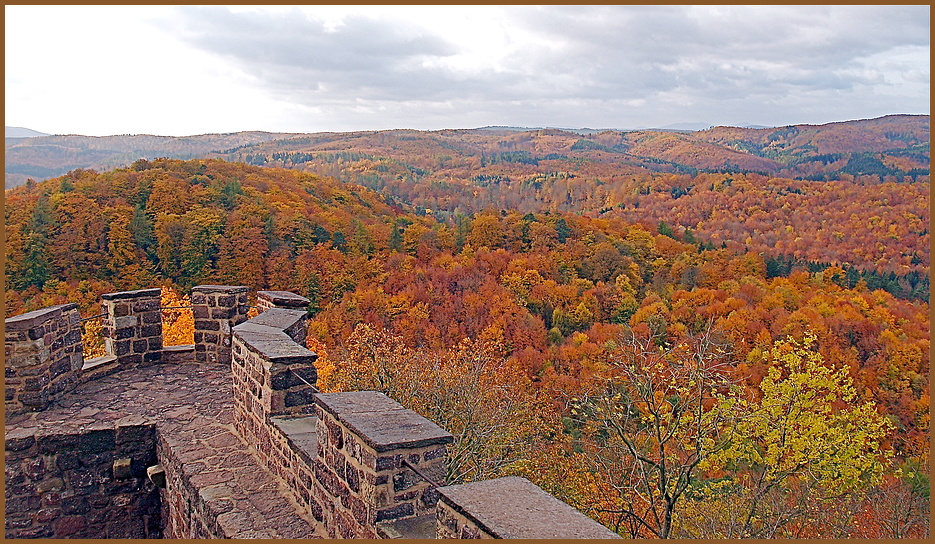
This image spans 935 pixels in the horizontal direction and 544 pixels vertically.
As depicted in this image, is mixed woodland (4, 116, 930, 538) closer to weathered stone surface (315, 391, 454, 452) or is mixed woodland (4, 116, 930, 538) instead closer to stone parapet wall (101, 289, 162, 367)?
weathered stone surface (315, 391, 454, 452)

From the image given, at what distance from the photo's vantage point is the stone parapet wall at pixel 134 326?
26.6 ft

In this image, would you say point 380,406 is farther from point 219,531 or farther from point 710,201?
point 710,201

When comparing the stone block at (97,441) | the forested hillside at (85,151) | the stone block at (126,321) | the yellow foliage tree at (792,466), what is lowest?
the yellow foliage tree at (792,466)

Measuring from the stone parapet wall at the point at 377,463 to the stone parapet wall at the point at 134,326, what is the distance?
5218 millimetres

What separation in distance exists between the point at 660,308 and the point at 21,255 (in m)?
40.9

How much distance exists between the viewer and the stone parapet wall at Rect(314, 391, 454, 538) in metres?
3.53

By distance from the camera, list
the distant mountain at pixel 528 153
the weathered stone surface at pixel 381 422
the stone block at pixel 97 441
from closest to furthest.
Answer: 1. the weathered stone surface at pixel 381 422
2. the stone block at pixel 97 441
3. the distant mountain at pixel 528 153

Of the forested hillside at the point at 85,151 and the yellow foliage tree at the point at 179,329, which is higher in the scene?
the forested hillside at the point at 85,151

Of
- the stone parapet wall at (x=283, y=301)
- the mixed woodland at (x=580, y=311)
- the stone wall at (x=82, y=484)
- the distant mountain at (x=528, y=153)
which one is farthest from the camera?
the distant mountain at (x=528, y=153)

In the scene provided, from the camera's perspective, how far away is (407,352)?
2494cm

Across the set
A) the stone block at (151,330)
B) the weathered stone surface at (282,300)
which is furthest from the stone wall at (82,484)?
the stone block at (151,330)

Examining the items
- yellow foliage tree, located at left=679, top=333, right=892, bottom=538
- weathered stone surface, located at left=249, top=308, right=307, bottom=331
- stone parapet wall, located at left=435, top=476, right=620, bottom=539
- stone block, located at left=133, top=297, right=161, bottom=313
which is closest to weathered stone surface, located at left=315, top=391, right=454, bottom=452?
stone parapet wall, located at left=435, top=476, right=620, bottom=539

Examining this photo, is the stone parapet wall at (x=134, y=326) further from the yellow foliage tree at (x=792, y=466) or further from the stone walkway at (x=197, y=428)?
the yellow foliage tree at (x=792, y=466)

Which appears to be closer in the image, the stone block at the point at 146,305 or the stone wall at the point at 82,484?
the stone wall at the point at 82,484
